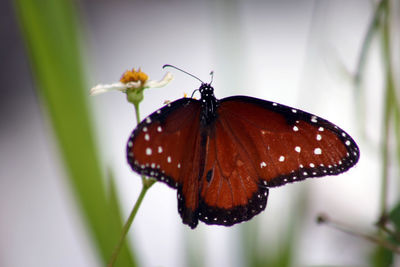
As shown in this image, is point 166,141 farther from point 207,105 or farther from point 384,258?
point 384,258

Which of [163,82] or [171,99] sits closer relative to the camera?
[163,82]

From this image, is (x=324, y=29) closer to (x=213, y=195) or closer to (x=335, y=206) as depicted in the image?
(x=213, y=195)

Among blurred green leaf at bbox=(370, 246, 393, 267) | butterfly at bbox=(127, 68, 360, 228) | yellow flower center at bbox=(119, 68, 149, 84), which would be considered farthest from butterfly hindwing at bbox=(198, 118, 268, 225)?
blurred green leaf at bbox=(370, 246, 393, 267)

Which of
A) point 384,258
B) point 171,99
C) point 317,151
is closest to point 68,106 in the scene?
point 171,99

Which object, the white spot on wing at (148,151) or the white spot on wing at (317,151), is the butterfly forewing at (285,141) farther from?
Result: the white spot on wing at (148,151)

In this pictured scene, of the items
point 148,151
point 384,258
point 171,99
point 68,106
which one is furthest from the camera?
point 171,99

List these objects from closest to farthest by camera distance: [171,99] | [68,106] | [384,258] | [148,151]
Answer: [148,151]
[384,258]
[68,106]
[171,99]

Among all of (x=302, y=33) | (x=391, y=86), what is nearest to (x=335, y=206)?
(x=302, y=33)
